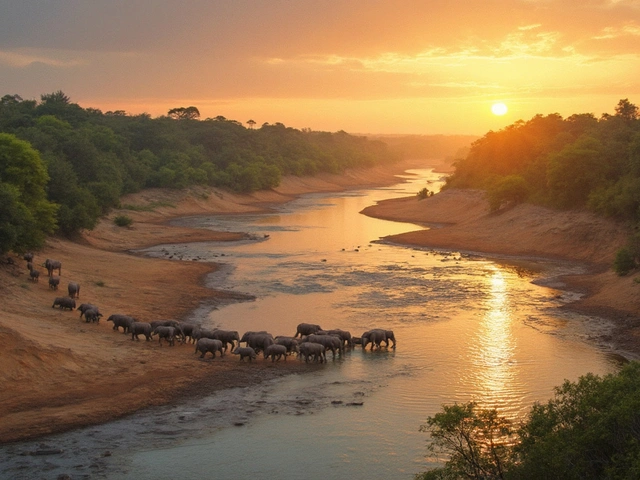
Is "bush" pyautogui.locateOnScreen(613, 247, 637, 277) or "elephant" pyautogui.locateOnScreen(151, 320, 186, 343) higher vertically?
"bush" pyautogui.locateOnScreen(613, 247, 637, 277)

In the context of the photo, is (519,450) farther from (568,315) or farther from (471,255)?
(471,255)

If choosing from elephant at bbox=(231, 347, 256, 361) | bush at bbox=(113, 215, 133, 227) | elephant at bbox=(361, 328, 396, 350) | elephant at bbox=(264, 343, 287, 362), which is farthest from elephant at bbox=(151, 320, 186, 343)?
bush at bbox=(113, 215, 133, 227)

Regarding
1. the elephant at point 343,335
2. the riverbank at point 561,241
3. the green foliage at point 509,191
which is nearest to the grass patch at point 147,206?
the riverbank at point 561,241

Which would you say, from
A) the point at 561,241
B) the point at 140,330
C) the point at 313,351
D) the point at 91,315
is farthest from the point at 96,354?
the point at 561,241

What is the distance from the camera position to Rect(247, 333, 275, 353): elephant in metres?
23.6

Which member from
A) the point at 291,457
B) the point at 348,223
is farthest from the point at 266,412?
the point at 348,223

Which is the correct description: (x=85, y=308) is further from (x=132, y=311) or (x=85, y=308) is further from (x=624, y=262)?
(x=624, y=262)

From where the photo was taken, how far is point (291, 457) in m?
15.6

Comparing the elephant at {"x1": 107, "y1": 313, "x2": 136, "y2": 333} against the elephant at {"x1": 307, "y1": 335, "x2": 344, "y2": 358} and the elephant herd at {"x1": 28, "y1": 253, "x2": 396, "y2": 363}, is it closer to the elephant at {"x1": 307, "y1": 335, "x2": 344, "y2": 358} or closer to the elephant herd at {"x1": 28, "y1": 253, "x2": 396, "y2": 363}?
the elephant herd at {"x1": 28, "y1": 253, "x2": 396, "y2": 363}

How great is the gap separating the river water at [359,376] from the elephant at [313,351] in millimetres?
368

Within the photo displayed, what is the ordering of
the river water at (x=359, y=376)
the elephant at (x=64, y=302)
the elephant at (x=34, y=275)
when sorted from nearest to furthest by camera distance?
the river water at (x=359, y=376)
the elephant at (x=64, y=302)
the elephant at (x=34, y=275)

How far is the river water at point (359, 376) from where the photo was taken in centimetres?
1541

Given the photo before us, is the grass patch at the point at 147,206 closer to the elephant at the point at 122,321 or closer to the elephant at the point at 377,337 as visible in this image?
the elephant at the point at 122,321

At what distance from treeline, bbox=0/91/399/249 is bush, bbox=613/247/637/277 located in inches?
1076
